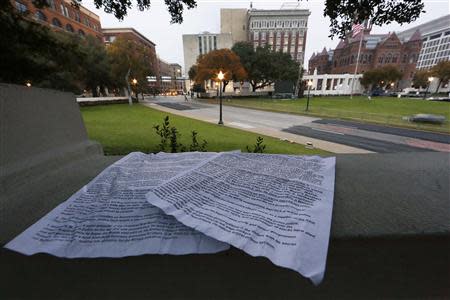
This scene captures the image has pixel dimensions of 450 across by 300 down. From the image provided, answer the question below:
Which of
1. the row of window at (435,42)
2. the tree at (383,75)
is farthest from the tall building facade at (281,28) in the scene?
the row of window at (435,42)

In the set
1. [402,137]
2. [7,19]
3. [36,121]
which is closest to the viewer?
[36,121]

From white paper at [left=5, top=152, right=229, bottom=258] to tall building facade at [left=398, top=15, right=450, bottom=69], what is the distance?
91767mm

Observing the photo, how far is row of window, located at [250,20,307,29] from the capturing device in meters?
60.8

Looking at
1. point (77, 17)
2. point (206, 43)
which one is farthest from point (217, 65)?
point (206, 43)

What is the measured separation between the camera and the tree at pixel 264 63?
43.9m

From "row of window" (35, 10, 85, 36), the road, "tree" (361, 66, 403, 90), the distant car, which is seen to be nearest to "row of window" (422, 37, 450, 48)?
the distant car

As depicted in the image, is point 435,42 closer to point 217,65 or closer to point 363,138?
point 217,65

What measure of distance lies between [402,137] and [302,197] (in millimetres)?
15955

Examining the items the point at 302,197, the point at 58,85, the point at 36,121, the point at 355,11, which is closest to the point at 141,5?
the point at 36,121

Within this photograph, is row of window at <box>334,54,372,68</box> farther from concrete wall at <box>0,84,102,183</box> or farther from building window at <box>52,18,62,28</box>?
concrete wall at <box>0,84,102,183</box>

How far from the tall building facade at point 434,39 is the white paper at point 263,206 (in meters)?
90.8

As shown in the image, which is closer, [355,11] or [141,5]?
[355,11]

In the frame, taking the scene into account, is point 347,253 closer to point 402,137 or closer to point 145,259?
point 145,259

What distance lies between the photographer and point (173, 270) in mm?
1044
